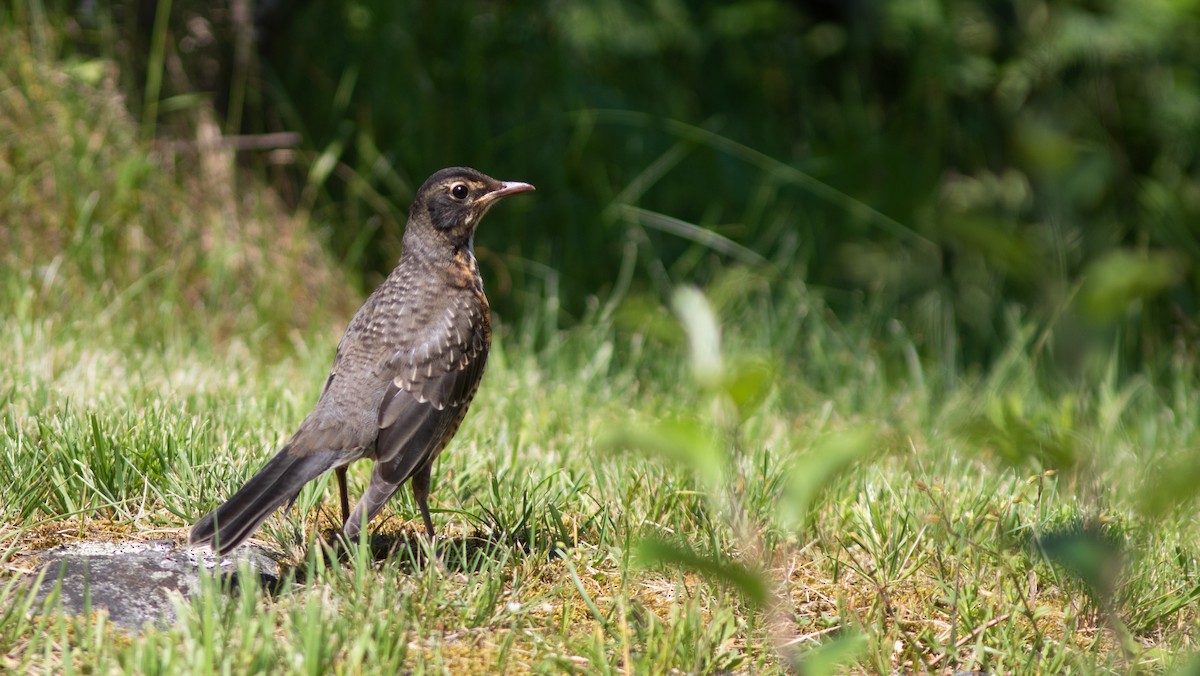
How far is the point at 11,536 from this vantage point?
2.87 m

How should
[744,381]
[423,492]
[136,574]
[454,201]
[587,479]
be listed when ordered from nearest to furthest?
[744,381] < [136,574] < [423,492] < [587,479] < [454,201]

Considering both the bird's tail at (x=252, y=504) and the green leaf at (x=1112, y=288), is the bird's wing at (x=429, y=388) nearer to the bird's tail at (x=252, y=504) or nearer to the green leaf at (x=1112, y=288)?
the bird's tail at (x=252, y=504)

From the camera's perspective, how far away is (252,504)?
278 centimetres

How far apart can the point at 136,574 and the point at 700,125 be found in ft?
16.5

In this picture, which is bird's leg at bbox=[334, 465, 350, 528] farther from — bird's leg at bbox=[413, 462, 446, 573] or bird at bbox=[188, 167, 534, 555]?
bird's leg at bbox=[413, 462, 446, 573]

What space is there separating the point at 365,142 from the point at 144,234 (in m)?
1.19

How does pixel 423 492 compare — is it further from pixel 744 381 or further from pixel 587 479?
pixel 744 381

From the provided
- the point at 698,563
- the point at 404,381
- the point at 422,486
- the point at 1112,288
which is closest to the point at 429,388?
the point at 404,381

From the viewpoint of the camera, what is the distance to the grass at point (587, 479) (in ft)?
7.72

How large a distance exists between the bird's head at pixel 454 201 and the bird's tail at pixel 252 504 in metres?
1.14

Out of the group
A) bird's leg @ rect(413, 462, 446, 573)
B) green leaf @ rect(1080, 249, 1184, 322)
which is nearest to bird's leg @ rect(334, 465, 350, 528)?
bird's leg @ rect(413, 462, 446, 573)

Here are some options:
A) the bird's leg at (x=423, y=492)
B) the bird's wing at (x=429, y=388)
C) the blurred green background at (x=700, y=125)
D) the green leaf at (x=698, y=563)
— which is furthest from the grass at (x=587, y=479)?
the blurred green background at (x=700, y=125)

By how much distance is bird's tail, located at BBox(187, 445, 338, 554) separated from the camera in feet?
8.92

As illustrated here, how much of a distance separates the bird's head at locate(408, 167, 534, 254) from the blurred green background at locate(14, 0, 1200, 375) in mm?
1749
